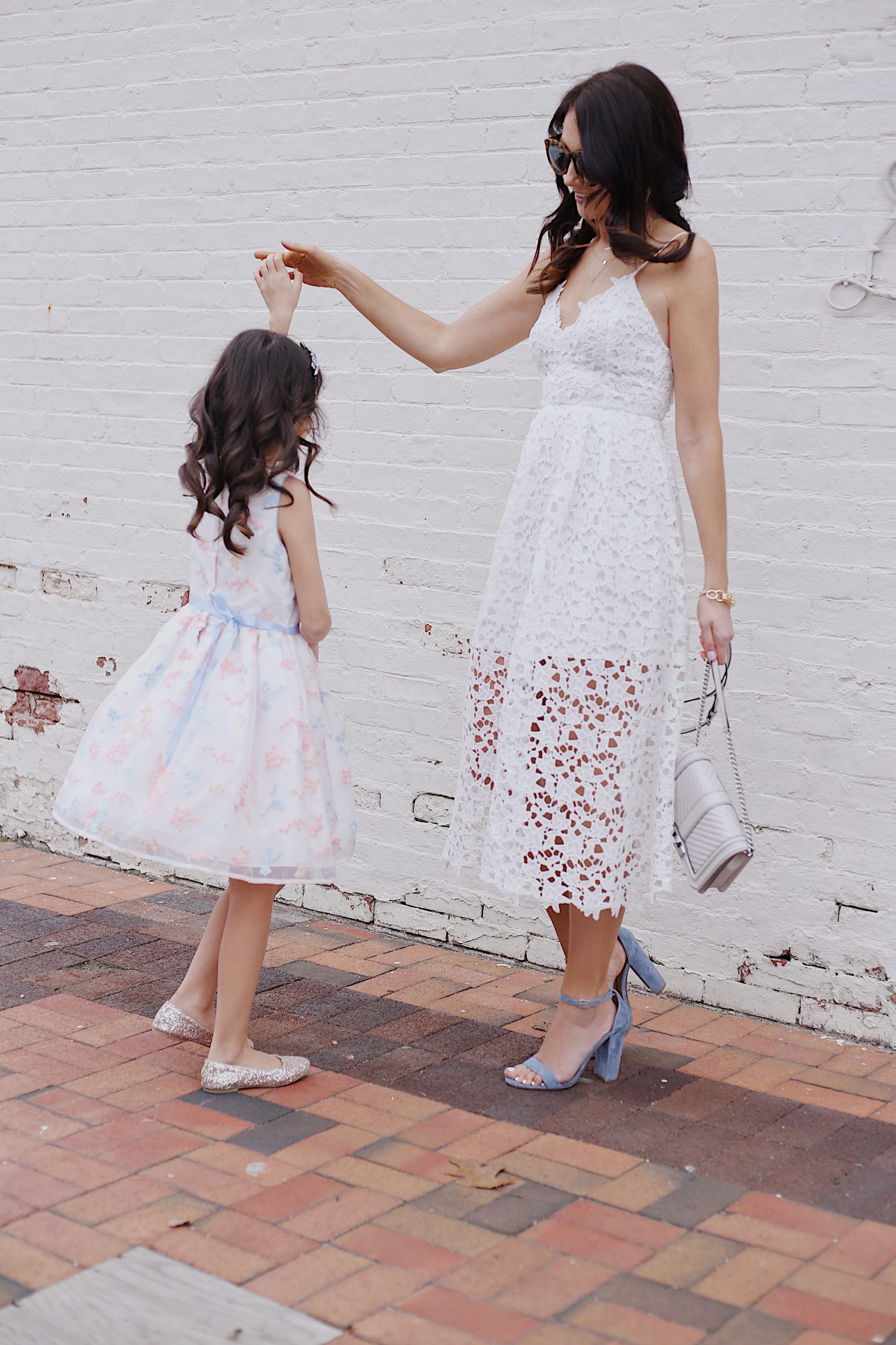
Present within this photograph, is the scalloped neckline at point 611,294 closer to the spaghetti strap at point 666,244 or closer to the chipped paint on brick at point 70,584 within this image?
the spaghetti strap at point 666,244

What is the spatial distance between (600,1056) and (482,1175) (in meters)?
0.56

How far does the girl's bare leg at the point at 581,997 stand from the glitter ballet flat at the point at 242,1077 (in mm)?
467

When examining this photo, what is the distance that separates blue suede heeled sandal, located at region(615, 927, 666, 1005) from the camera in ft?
10.2

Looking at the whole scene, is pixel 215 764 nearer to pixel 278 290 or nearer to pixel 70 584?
pixel 278 290

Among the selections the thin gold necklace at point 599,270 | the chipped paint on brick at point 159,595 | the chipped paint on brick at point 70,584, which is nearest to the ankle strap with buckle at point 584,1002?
the thin gold necklace at point 599,270

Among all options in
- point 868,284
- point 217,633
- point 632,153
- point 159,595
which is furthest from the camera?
point 159,595

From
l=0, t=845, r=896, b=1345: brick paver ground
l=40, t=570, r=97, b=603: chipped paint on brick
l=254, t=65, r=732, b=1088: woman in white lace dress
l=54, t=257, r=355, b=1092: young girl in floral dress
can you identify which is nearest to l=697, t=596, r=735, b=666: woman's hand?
l=254, t=65, r=732, b=1088: woman in white lace dress

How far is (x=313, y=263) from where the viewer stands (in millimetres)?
3156

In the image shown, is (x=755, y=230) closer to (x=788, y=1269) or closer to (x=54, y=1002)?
(x=788, y=1269)

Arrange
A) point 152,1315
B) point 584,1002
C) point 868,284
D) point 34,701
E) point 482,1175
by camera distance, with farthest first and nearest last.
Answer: point 34,701 < point 868,284 < point 584,1002 < point 482,1175 < point 152,1315

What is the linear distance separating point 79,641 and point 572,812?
2.27 m

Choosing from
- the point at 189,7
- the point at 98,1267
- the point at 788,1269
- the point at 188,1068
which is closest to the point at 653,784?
the point at 788,1269

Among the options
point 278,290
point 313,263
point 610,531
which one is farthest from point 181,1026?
point 313,263

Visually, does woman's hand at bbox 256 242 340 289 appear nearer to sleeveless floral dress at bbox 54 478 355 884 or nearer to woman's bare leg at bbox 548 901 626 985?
sleeveless floral dress at bbox 54 478 355 884
